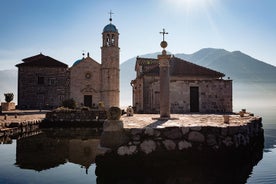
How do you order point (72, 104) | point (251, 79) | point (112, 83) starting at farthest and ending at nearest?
1. point (251, 79)
2. point (112, 83)
3. point (72, 104)

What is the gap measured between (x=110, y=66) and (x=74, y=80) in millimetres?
5924

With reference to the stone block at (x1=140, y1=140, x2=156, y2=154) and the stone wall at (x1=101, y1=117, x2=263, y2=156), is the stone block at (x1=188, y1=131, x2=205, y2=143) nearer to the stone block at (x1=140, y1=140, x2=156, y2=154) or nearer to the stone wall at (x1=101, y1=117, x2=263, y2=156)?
the stone wall at (x1=101, y1=117, x2=263, y2=156)

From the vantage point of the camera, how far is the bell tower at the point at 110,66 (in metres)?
36.1

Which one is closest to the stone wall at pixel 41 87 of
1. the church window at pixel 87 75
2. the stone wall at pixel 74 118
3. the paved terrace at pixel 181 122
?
the church window at pixel 87 75

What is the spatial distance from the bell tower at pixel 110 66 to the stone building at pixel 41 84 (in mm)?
5813

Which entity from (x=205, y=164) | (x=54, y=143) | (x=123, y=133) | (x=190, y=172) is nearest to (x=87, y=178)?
(x=123, y=133)

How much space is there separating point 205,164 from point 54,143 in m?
7.38

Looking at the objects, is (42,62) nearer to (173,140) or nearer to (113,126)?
(113,126)

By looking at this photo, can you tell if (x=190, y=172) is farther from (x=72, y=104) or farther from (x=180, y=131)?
(x=72, y=104)

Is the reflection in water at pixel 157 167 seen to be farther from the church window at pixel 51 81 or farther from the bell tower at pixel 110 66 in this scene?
the church window at pixel 51 81

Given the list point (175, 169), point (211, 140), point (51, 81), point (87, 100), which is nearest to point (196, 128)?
point (211, 140)

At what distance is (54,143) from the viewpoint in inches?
460

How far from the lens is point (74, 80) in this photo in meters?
37.4

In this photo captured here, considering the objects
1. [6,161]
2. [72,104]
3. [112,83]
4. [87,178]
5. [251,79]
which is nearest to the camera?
[87,178]
